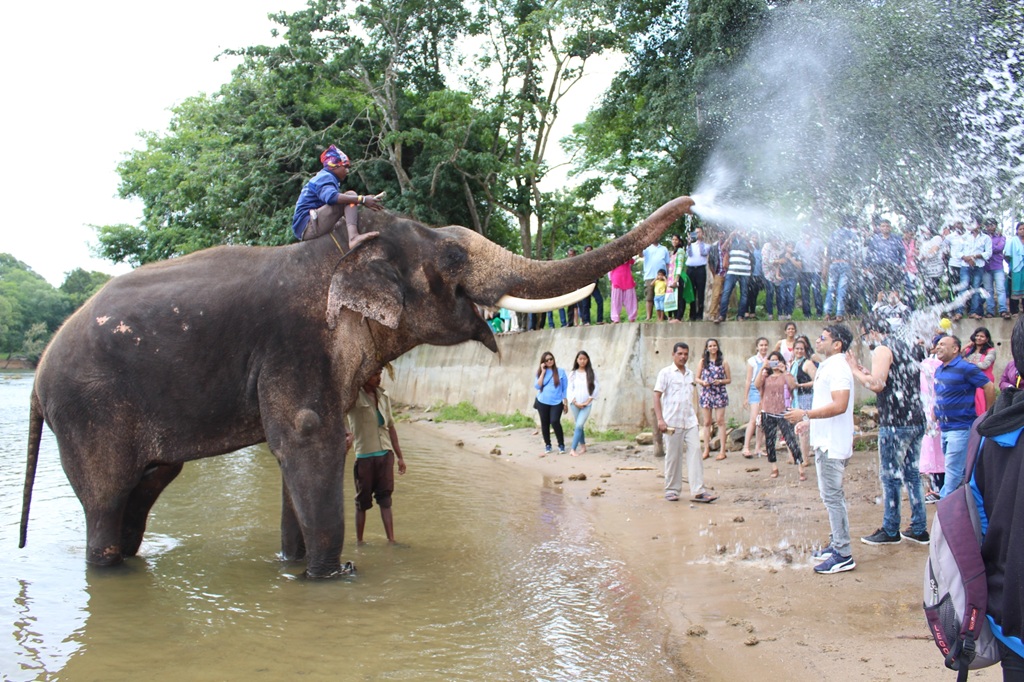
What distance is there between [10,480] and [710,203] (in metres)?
11.0

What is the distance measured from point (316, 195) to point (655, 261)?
32.3 ft

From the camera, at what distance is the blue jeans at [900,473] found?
7141 mm

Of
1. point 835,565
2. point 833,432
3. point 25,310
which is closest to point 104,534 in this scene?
point 835,565

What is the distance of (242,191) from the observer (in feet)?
79.9

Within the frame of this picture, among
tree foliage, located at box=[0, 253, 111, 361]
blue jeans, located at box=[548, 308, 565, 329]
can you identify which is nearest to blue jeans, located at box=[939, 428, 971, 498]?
blue jeans, located at box=[548, 308, 565, 329]

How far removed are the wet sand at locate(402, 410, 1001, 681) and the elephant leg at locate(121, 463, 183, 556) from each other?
146 inches

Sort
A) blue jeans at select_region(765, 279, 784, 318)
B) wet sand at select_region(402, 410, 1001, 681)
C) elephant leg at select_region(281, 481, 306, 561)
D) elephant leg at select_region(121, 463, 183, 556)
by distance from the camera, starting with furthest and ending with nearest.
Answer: blue jeans at select_region(765, 279, 784, 318), elephant leg at select_region(281, 481, 306, 561), elephant leg at select_region(121, 463, 183, 556), wet sand at select_region(402, 410, 1001, 681)

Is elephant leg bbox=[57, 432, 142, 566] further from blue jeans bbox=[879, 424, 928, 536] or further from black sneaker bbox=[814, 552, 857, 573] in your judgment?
blue jeans bbox=[879, 424, 928, 536]

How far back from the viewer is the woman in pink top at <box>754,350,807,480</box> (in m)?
10.8

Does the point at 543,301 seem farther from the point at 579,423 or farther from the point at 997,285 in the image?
the point at 997,285

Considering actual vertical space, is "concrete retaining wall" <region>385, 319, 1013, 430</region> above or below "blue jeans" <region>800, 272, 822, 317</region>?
below

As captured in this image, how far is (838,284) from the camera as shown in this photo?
13.7 meters

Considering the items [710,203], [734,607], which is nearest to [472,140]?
[710,203]

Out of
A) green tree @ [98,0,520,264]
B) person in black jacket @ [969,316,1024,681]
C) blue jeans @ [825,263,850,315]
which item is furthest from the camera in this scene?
green tree @ [98,0,520,264]
